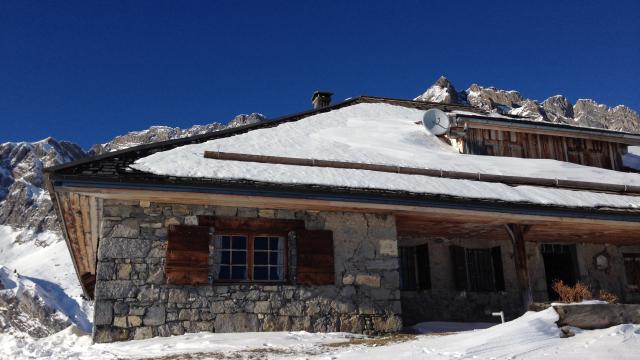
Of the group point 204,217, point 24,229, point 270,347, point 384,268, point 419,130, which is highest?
point 24,229

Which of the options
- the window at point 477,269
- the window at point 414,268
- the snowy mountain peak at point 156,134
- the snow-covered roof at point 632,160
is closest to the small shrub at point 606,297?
the window at point 477,269

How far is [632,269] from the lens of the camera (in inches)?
529

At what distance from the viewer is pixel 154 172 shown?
8438mm

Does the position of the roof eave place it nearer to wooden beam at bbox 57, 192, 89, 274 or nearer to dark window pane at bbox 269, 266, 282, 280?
wooden beam at bbox 57, 192, 89, 274

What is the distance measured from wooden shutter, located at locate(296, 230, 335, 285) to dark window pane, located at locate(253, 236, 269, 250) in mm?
508

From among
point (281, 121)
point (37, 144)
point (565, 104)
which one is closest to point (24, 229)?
point (37, 144)

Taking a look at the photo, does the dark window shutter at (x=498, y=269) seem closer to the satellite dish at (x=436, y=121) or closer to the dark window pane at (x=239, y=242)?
the satellite dish at (x=436, y=121)

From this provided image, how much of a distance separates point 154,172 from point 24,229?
5550 inches

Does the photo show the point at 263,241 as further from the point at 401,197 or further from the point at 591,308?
the point at 591,308

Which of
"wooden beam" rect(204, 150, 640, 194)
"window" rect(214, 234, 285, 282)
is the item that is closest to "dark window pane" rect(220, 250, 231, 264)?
Answer: "window" rect(214, 234, 285, 282)

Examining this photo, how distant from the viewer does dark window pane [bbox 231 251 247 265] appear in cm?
900

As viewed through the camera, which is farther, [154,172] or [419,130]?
[419,130]

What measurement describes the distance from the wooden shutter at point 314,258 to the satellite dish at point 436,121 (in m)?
5.64

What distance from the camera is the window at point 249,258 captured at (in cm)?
892
